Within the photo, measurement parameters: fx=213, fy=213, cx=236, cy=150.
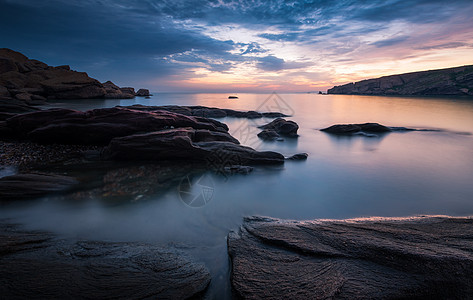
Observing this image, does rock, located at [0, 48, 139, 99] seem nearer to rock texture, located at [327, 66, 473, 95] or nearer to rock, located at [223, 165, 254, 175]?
rock, located at [223, 165, 254, 175]

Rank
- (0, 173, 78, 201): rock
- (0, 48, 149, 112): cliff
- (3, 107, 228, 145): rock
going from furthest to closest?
(0, 48, 149, 112): cliff
(3, 107, 228, 145): rock
(0, 173, 78, 201): rock

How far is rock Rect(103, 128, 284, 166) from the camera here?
32.4 feet

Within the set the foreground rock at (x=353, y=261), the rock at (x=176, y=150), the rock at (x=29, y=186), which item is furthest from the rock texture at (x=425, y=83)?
the rock at (x=29, y=186)

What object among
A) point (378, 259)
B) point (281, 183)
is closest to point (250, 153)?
point (281, 183)

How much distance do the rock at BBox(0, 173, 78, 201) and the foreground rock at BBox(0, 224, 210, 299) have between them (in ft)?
8.37

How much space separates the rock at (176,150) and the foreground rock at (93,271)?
5918mm

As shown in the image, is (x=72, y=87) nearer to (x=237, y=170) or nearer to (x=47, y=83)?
(x=47, y=83)

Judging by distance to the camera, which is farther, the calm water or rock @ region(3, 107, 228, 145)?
rock @ region(3, 107, 228, 145)

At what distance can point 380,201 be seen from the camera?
280 inches

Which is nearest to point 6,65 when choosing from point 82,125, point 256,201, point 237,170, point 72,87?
point 72,87

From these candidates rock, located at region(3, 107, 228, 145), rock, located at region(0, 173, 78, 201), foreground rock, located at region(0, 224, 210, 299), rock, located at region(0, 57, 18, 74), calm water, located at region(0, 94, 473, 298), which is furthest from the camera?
rock, located at region(0, 57, 18, 74)

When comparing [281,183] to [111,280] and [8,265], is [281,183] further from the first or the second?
[8,265]

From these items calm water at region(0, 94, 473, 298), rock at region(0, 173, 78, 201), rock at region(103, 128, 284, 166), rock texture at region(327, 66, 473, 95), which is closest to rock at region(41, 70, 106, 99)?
rock at region(103, 128, 284, 166)

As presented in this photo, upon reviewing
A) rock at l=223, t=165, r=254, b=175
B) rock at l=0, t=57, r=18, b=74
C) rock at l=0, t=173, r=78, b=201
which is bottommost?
Result: rock at l=223, t=165, r=254, b=175
